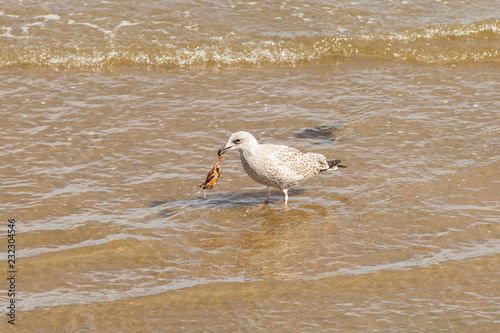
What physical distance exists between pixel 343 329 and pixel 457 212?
113 inches

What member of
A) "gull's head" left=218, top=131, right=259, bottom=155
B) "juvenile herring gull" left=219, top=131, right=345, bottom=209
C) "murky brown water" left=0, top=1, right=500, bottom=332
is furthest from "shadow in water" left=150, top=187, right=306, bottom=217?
"gull's head" left=218, top=131, right=259, bottom=155

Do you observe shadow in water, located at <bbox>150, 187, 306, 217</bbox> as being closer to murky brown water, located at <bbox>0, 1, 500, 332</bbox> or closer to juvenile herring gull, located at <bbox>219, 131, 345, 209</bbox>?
murky brown water, located at <bbox>0, 1, 500, 332</bbox>

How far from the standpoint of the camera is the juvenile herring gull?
8.28 m

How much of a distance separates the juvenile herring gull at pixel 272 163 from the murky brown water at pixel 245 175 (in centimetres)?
37

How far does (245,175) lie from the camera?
30.9 ft

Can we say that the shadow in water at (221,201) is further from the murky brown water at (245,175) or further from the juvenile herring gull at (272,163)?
the juvenile herring gull at (272,163)

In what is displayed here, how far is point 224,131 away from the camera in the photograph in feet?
34.7

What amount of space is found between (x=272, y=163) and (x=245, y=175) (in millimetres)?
1143

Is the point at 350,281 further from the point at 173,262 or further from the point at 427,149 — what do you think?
the point at 427,149

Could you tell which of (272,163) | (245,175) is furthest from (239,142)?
(245,175)

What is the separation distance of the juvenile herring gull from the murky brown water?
0.37 m

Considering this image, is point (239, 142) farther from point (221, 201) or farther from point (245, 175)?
point (245, 175)

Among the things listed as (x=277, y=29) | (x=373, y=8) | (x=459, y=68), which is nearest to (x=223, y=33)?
(x=277, y=29)

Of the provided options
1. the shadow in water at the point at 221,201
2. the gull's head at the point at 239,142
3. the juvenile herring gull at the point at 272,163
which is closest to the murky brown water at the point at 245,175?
the shadow in water at the point at 221,201
